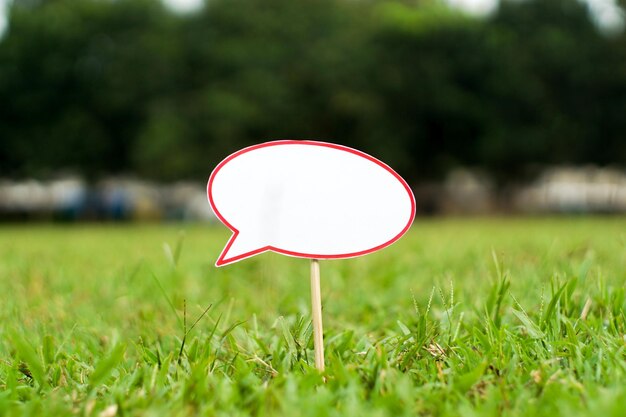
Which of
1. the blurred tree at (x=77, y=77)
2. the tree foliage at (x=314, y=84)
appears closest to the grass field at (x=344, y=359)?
the tree foliage at (x=314, y=84)

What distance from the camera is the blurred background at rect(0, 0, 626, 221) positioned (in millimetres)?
18188

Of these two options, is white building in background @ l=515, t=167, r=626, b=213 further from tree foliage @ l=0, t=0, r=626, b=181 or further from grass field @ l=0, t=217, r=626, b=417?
grass field @ l=0, t=217, r=626, b=417

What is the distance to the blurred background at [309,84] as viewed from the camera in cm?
1819

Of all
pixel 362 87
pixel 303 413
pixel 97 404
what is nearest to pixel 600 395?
pixel 303 413

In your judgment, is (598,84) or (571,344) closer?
(571,344)

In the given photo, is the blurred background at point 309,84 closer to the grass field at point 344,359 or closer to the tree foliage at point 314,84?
the tree foliage at point 314,84

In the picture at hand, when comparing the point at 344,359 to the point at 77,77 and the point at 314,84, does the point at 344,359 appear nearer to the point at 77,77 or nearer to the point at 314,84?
the point at 314,84

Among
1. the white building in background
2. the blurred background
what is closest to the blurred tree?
the blurred background

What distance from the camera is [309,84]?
60.3ft

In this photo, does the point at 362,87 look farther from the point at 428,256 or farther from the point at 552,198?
the point at 552,198

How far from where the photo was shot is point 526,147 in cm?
1839

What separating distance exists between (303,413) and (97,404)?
0.44m

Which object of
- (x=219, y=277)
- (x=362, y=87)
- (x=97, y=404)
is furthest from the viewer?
(x=362, y=87)

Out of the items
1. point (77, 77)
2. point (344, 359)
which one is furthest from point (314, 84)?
point (344, 359)
